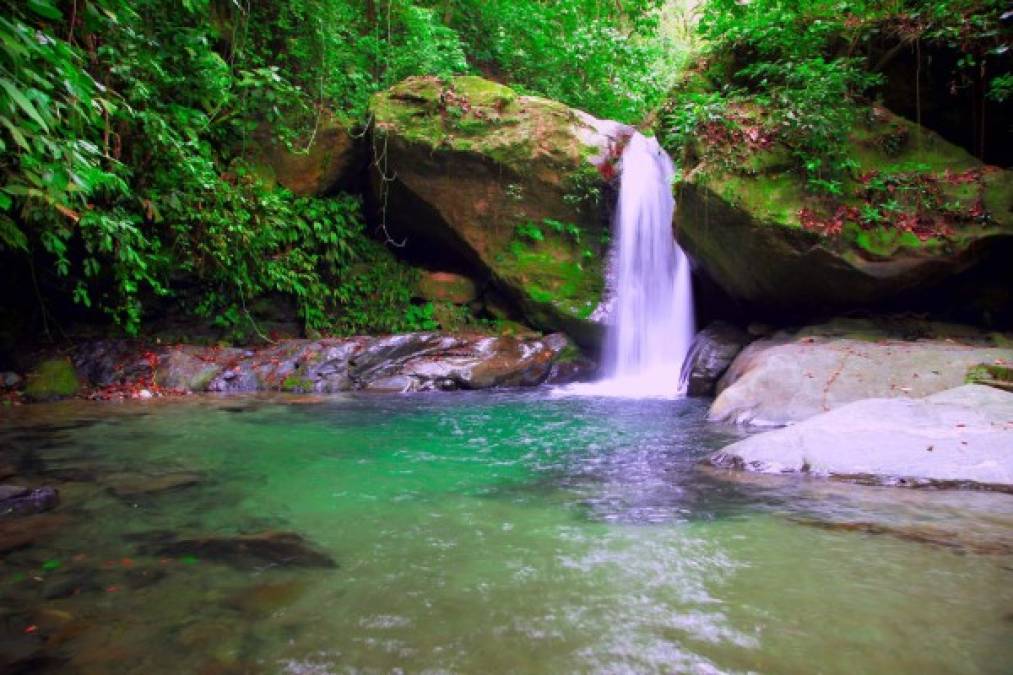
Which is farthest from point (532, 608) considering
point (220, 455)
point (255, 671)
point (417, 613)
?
point (220, 455)

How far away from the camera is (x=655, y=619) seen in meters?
2.54

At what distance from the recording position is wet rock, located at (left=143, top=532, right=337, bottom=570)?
311 cm

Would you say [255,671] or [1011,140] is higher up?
[1011,140]

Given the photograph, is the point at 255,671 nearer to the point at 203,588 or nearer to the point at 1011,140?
the point at 203,588

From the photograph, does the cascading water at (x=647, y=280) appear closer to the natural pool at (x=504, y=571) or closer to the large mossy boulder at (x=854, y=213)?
the large mossy boulder at (x=854, y=213)

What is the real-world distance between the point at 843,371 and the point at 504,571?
19.6 ft

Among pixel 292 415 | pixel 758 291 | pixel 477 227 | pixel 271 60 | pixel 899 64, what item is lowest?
pixel 292 415

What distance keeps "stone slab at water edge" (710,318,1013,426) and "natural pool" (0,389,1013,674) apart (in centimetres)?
216

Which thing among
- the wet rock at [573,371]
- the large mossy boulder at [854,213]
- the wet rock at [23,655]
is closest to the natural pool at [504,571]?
the wet rock at [23,655]

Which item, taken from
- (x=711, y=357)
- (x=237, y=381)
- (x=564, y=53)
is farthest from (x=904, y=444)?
(x=564, y=53)

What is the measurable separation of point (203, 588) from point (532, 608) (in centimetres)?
153

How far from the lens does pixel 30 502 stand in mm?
3875

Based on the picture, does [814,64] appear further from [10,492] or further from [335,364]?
[10,492]

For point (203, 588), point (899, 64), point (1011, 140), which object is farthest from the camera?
point (899, 64)
